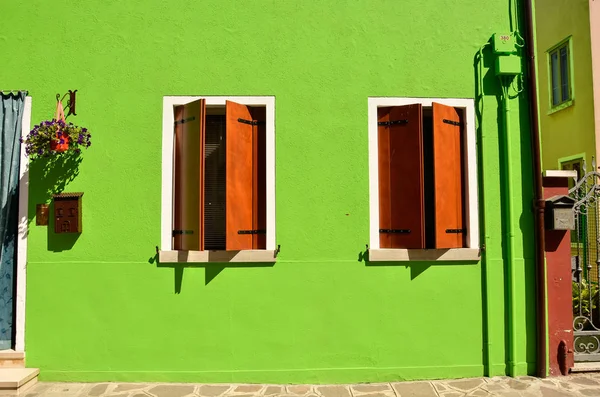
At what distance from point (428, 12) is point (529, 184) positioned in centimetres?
241

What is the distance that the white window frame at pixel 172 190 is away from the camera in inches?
181

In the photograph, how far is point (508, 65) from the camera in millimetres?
4801

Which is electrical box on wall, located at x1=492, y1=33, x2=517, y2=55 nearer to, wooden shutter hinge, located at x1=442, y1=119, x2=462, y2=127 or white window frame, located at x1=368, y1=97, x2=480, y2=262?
white window frame, located at x1=368, y1=97, x2=480, y2=262

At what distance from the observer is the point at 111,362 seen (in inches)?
179

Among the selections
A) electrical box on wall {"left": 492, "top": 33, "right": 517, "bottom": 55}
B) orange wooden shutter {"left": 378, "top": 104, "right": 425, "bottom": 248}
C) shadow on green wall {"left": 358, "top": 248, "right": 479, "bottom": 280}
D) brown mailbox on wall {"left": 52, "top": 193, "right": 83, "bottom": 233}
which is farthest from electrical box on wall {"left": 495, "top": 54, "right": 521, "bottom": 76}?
brown mailbox on wall {"left": 52, "top": 193, "right": 83, "bottom": 233}

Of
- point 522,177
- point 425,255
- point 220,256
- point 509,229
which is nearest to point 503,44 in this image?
point 522,177

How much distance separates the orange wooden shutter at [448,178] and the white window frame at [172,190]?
6.22ft

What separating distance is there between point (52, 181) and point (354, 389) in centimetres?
415

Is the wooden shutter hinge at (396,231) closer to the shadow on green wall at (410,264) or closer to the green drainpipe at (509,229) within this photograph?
the shadow on green wall at (410,264)

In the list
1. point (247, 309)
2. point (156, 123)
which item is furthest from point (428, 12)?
point (247, 309)

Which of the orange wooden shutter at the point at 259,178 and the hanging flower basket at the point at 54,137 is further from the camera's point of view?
the orange wooden shutter at the point at 259,178

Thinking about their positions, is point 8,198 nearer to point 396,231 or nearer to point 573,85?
point 396,231

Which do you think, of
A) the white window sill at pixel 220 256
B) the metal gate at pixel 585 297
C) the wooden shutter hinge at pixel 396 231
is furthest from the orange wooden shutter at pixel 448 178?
the white window sill at pixel 220 256

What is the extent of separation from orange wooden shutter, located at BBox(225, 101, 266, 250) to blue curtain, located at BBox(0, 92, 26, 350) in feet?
8.08
